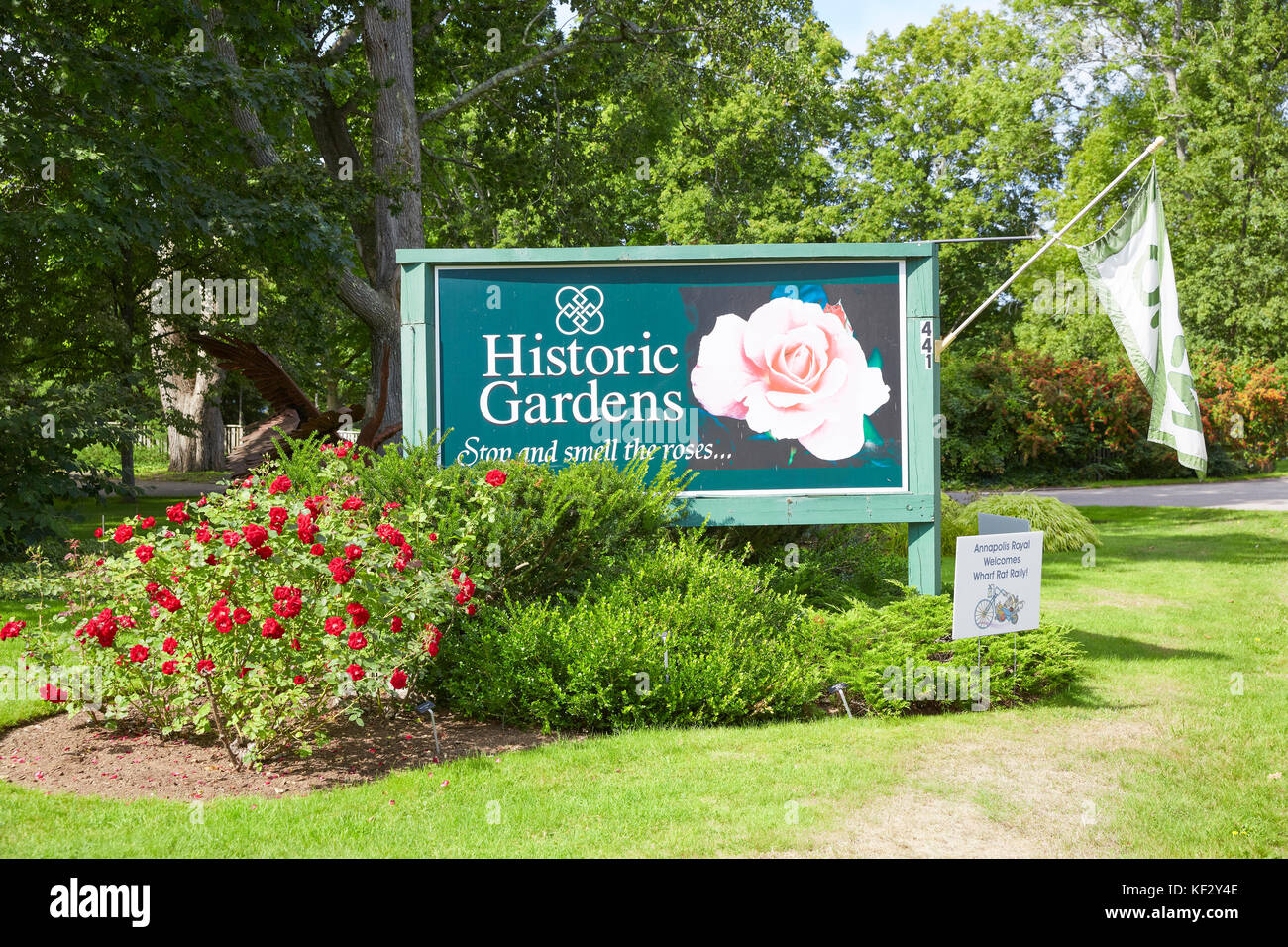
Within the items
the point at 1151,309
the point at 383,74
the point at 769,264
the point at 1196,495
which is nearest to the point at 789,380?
the point at 769,264

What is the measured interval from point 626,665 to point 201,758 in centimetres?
220

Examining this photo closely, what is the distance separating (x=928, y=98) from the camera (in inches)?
1551

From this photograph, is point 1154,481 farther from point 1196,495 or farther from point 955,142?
point 955,142

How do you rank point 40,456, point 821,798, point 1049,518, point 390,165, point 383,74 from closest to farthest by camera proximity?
point 821,798, point 40,456, point 1049,518, point 390,165, point 383,74

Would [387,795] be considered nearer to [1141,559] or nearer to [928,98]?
[1141,559]

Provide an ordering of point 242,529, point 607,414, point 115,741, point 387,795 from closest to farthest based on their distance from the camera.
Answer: point 387,795 → point 242,529 → point 115,741 → point 607,414

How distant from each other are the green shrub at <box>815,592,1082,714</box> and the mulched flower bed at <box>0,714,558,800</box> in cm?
193

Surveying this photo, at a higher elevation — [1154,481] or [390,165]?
[390,165]

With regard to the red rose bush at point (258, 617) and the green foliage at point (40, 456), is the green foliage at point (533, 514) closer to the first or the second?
the red rose bush at point (258, 617)

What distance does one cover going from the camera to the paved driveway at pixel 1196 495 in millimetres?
20250

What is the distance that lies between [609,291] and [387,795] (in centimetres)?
394

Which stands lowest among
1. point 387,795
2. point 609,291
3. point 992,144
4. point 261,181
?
point 387,795

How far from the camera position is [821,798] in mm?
4711

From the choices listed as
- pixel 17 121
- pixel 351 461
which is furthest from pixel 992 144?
pixel 351 461
